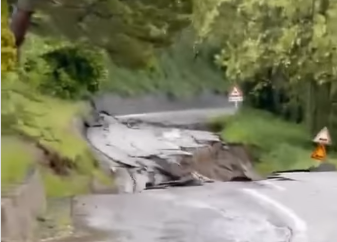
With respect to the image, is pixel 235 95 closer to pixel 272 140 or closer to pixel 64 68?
pixel 272 140

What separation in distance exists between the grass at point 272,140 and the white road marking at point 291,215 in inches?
2.5

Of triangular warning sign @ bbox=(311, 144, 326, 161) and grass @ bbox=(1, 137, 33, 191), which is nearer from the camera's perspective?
grass @ bbox=(1, 137, 33, 191)

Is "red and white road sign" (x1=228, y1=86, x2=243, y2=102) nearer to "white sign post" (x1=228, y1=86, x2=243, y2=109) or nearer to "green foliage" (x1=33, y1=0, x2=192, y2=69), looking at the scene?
"white sign post" (x1=228, y1=86, x2=243, y2=109)

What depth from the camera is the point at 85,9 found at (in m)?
1.49

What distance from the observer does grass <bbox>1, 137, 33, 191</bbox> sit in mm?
1420

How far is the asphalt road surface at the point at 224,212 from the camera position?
1500mm

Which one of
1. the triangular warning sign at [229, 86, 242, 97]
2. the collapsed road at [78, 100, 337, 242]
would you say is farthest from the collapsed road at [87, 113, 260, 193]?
the triangular warning sign at [229, 86, 242, 97]

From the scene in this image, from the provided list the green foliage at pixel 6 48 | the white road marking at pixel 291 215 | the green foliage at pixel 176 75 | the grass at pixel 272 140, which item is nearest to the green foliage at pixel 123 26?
the green foliage at pixel 176 75

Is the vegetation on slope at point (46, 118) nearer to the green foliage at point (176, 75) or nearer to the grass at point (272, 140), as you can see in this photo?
the green foliage at point (176, 75)

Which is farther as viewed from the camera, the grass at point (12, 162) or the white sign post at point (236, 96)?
the white sign post at point (236, 96)

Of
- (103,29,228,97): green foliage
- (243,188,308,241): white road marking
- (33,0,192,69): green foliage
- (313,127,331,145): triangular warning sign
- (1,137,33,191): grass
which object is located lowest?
(243,188,308,241): white road marking

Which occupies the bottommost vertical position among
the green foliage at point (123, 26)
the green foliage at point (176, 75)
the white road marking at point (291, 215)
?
the white road marking at point (291, 215)

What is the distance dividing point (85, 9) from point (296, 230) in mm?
756

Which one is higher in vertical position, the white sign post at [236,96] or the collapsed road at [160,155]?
the white sign post at [236,96]
